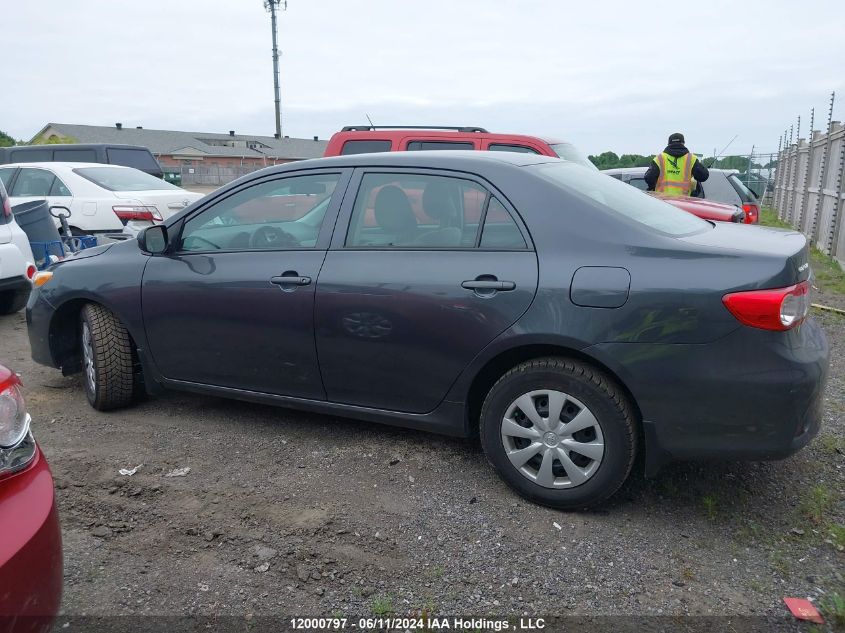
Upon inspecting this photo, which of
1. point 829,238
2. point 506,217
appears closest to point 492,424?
point 506,217

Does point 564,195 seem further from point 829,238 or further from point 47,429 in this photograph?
point 829,238

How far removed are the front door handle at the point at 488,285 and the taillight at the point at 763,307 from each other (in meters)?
0.91

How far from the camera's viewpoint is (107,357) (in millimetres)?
4332

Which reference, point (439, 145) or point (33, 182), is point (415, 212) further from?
point (33, 182)

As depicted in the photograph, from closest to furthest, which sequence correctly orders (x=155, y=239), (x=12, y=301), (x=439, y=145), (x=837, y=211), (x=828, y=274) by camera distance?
(x=155, y=239) < (x=12, y=301) < (x=439, y=145) < (x=828, y=274) < (x=837, y=211)

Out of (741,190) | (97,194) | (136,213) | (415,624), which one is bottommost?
(415,624)

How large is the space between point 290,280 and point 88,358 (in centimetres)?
171

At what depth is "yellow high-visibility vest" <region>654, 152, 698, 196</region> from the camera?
8336 mm

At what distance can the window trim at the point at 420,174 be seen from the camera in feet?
10.8

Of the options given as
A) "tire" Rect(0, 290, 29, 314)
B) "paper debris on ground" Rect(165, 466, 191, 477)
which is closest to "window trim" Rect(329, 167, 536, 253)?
"paper debris on ground" Rect(165, 466, 191, 477)

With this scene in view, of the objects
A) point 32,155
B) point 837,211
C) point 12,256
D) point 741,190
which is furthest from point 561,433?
point 32,155

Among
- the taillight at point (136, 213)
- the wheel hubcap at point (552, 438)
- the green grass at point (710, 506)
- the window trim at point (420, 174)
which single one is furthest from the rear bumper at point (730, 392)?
the taillight at point (136, 213)

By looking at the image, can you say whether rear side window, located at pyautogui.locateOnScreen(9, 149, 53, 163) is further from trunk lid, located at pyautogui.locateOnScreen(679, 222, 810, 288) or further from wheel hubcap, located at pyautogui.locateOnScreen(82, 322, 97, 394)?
trunk lid, located at pyautogui.locateOnScreen(679, 222, 810, 288)

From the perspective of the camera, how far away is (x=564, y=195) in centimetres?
329
